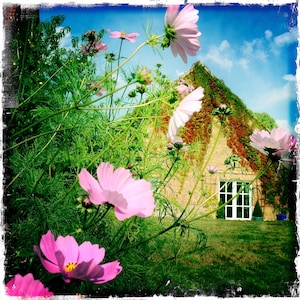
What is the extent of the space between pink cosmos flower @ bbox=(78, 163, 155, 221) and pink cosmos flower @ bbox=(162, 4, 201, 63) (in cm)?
17

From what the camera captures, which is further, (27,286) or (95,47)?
(95,47)

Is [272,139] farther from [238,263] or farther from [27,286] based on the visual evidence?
[238,263]

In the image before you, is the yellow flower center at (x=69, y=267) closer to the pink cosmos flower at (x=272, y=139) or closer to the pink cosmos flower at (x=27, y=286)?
the pink cosmos flower at (x=27, y=286)

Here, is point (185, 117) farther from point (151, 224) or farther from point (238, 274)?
point (238, 274)

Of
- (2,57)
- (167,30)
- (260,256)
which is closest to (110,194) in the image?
(167,30)

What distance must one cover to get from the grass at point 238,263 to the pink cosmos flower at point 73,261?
2.01 ft

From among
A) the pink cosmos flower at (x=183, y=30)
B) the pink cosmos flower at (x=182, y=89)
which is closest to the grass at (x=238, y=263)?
the pink cosmos flower at (x=182, y=89)

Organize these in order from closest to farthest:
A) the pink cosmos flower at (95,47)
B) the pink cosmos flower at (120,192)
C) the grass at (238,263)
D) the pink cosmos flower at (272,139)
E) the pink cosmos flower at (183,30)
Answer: the pink cosmos flower at (120,192), the pink cosmos flower at (183,30), the pink cosmos flower at (272,139), the pink cosmos flower at (95,47), the grass at (238,263)

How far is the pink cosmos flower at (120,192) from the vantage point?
35cm

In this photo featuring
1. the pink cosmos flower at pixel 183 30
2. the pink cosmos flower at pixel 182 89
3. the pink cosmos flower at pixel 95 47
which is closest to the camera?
the pink cosmos flower at pixel 183 30

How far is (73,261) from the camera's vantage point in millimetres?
381

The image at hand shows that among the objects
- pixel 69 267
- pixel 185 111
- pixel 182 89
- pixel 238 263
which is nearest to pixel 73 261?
pixel 69 267

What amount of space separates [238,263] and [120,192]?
2307 mm

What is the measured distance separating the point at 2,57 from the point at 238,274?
1876mm
